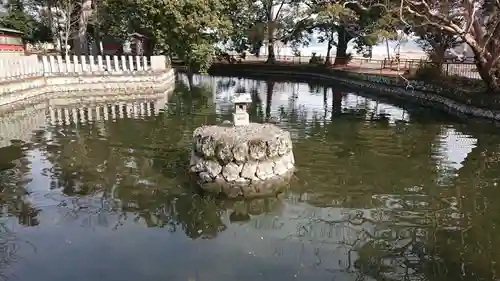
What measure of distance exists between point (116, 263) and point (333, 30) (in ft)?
137

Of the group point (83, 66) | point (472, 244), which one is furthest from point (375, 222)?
point (83, 66)

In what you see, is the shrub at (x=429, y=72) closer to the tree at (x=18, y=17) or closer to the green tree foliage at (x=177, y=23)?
the green tree foliage at (x=177, y=23)

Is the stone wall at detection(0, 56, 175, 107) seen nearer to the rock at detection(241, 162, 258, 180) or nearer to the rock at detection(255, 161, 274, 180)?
the rock at detection(241, 162, 258, 180)

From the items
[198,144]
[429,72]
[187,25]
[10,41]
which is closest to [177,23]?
[187,25]

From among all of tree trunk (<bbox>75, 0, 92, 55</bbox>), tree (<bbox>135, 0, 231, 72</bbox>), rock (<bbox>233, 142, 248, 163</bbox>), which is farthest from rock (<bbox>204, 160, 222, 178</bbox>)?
tree trunk (<bbox>75, 0, 92, 55</bbox>)

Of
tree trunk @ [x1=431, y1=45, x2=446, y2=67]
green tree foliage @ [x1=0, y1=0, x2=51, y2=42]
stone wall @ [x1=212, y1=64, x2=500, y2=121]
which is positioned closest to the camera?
stone wall @ [x1=212, y1=64, x2=500, y2=121]

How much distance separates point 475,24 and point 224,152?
50.2 feet

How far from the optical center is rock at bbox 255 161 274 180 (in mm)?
10656

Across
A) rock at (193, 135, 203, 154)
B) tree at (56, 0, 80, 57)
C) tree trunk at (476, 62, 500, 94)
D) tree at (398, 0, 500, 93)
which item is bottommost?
rock at (193, 135, 203, 154)

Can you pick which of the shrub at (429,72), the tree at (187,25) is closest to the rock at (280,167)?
the shrub at (429,72)

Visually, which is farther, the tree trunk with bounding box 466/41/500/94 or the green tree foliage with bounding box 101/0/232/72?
the green tree foliage with bounding box 101/0/232/72

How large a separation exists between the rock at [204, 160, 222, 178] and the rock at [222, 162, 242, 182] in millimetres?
133

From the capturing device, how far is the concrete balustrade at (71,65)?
75.9ft

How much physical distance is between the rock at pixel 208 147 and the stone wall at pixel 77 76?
15208mm
